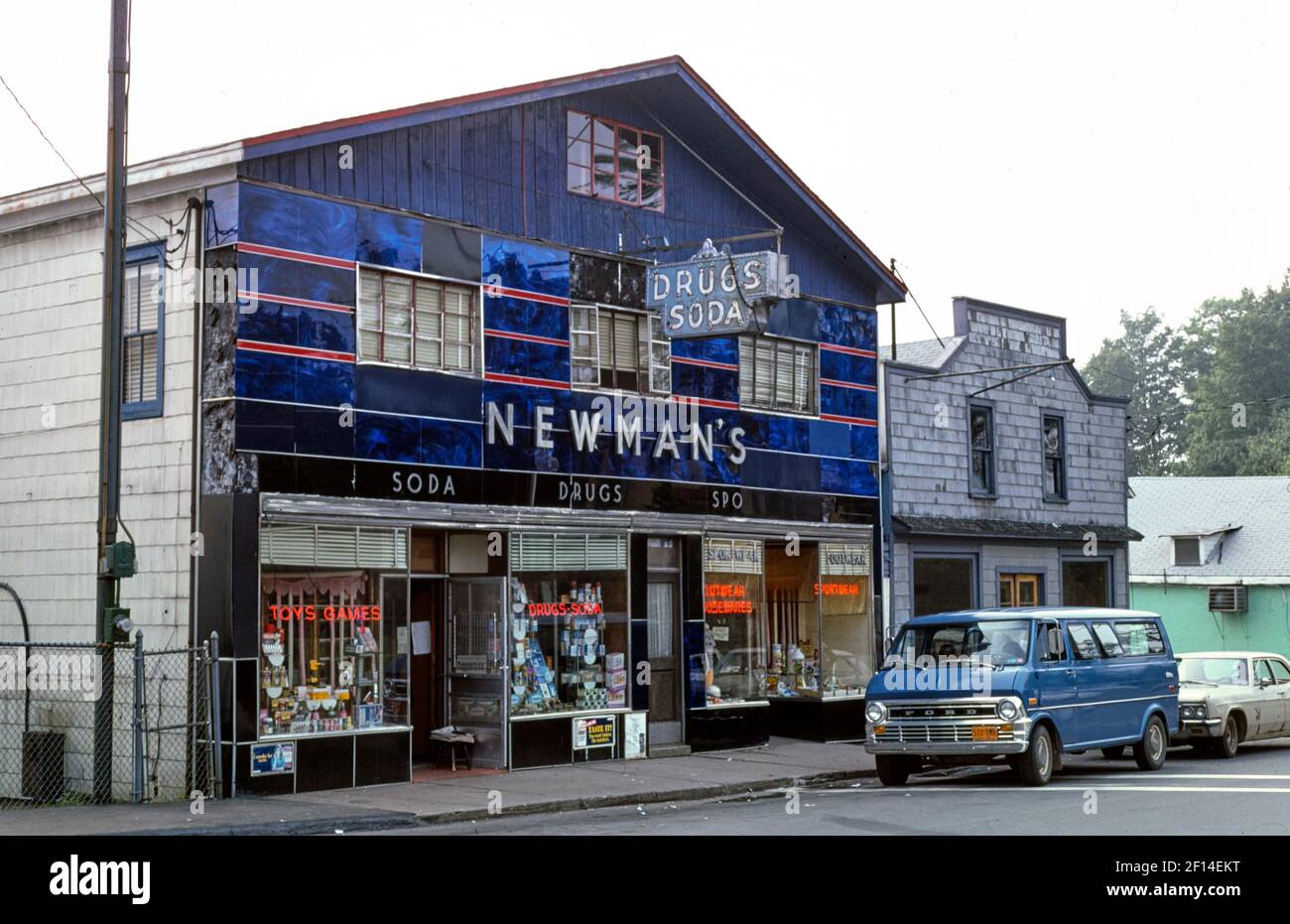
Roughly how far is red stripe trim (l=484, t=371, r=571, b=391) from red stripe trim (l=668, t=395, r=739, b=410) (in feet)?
7.25

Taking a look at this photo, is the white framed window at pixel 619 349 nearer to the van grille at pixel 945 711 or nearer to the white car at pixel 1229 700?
the van grille at pixel 945 711

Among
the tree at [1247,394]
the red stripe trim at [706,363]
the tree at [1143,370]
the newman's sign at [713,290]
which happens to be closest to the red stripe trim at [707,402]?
the red stripe trim at [706,363]

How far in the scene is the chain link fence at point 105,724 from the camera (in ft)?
54.7

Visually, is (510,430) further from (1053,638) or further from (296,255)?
(1053,638)

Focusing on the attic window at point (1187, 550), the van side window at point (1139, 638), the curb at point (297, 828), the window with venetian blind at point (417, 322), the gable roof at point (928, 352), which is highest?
the gable roof at point (928, 352)

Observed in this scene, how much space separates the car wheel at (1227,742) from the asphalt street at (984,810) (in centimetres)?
230

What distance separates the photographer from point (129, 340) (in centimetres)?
1816

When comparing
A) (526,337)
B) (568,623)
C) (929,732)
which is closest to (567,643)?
(568,623)

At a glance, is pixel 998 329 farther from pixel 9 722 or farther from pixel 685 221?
pixel 9 722

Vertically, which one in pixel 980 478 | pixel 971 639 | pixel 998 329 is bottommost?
pixel 971 639

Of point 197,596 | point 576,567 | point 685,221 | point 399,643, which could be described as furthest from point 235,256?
point 685,221

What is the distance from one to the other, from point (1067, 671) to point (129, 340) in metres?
11.3

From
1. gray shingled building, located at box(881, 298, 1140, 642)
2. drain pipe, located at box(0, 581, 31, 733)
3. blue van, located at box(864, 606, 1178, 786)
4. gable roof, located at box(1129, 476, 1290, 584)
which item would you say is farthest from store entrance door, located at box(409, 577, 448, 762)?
gable roof, located at box(1129, 476, 1290, 584)

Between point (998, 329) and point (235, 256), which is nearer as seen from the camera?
point (235, 256)
